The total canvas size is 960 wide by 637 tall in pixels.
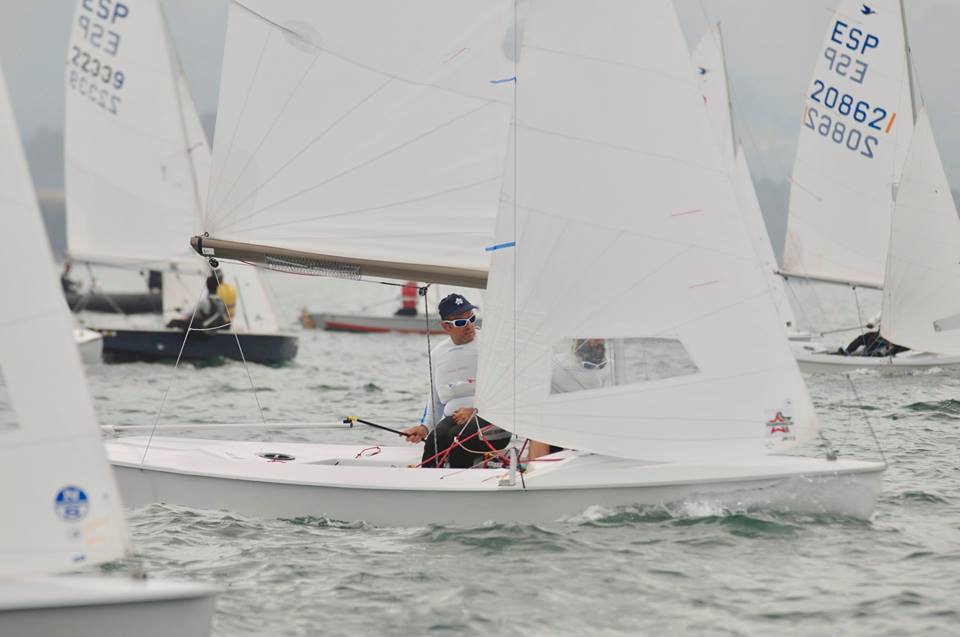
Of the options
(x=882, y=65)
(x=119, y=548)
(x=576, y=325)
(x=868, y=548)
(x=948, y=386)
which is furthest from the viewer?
(x=882, y=65)

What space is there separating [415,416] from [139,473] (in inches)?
200

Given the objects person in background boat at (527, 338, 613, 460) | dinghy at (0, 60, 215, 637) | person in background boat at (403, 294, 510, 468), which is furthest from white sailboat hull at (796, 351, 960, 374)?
dinghy at (0, 60, 215, 637)

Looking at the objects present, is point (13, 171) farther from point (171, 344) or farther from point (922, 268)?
point (171, 344)

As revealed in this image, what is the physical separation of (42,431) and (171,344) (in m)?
13.2

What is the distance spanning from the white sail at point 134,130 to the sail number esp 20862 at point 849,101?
330 inches

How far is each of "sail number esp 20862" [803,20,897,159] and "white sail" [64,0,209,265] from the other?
27.5 ft

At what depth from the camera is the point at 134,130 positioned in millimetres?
17312

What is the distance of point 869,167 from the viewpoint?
1711 centimetres

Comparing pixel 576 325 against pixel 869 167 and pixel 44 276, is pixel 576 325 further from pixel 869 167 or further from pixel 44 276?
pixel 869 167

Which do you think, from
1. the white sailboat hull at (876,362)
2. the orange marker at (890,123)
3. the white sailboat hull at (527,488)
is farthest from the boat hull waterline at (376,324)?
the white sailboat hull at (527,488)

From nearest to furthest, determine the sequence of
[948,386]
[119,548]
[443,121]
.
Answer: [119,548]
[443,121]
[948,386]

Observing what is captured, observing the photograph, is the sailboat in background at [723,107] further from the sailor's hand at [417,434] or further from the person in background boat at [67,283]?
the sailor's hand at [417,434]

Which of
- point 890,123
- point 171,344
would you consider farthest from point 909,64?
point 171,344

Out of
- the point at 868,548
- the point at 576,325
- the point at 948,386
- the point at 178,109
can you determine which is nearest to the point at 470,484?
the point at 576,325
